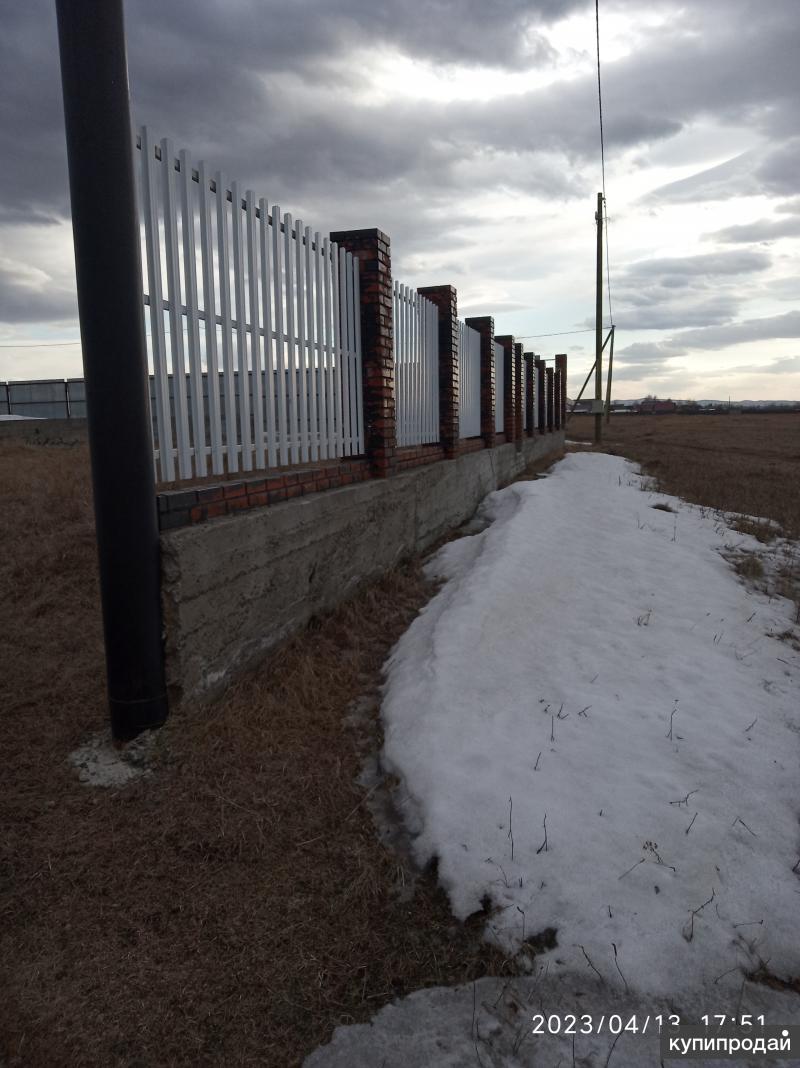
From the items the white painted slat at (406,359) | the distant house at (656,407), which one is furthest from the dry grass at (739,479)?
the distant house at (656,407)

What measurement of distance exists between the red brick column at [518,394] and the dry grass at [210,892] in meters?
10.4

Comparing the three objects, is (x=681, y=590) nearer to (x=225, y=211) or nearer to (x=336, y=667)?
(x=336, y=667)

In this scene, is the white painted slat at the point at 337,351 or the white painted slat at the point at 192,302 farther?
the white painted slat at the point at 337,351

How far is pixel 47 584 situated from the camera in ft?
16.7

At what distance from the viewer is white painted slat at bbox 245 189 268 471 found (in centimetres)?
374

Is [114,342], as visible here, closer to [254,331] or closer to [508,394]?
[254,331]

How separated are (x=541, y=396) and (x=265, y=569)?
1729cm

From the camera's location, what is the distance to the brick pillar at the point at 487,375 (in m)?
10.7

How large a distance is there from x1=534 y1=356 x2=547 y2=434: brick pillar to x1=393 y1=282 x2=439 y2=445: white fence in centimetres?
1138

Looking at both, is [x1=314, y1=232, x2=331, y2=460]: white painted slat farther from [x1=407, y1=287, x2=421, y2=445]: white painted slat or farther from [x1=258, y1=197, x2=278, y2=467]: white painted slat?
[x1=407, y1=287, x2=421, y2=445]: white painted slat

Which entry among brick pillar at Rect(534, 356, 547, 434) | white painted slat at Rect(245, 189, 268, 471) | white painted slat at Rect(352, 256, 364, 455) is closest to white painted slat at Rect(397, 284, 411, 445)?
white painted slat at Rect(352, 256, 364, 455)

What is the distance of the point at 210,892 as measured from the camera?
2.25 m

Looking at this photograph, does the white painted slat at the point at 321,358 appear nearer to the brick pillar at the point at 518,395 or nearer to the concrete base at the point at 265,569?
the concrete base at the point at 265,569

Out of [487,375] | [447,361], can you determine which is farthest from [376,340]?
[487,375]
